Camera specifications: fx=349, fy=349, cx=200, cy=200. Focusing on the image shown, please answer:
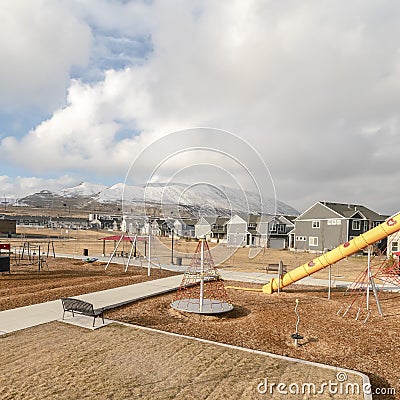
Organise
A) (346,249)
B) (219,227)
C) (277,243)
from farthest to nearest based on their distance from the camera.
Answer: (277,243)
(219,227)
(346,249)

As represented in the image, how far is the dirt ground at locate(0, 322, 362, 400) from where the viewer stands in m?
6.49

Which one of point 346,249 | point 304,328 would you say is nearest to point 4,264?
→ point 304,328

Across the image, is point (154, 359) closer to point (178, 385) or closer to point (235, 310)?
point (178, 385)

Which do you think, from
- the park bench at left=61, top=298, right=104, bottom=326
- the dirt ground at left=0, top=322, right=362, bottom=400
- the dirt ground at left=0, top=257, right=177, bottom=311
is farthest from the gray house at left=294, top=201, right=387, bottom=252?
the dirt ground at left=0, top=322, right=362, bottom=400

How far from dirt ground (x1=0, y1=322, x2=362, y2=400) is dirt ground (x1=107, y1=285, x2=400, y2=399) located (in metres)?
1.08

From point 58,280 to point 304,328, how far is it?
1380 cm

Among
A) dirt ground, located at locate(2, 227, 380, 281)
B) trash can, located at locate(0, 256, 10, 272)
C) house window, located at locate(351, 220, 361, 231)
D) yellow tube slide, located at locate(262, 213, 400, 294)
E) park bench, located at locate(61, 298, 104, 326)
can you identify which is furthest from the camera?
house window, located at locate(351, 220, 361, 231)

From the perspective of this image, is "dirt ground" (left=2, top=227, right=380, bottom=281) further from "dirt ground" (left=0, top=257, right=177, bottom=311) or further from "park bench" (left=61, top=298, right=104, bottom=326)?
"park bench" (left=61, top=298, right=104, bottom=326)

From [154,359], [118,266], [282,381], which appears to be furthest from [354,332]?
[118,266]

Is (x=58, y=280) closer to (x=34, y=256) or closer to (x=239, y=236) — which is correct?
(x=34, y=256)

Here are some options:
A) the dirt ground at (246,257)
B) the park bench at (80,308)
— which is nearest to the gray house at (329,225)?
the dirt ground at (246,257)

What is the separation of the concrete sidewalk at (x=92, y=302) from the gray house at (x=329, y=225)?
34483 mm

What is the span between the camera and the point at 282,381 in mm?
7148

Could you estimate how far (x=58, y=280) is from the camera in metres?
19.4
